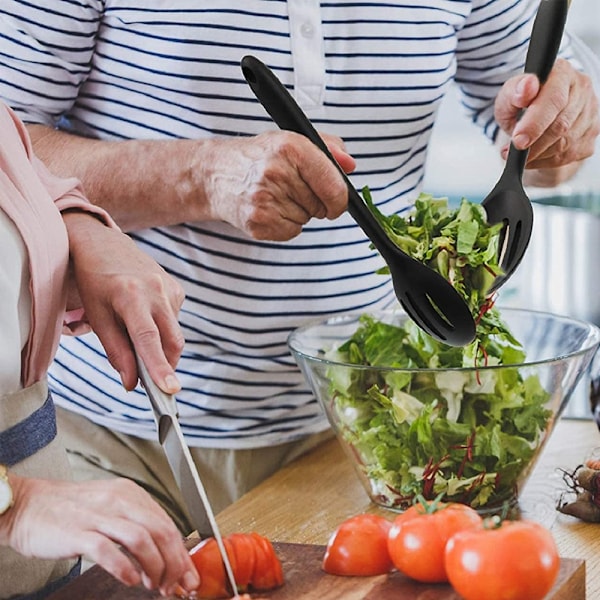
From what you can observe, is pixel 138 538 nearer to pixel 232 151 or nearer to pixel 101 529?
pixel 101 529

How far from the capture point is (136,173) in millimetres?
1493

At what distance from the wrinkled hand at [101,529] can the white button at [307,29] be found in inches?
30.5

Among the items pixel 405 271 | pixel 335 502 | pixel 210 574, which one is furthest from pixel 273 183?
pixel 210 574

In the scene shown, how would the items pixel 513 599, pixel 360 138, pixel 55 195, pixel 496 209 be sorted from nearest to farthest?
pixel 513 599 → pixel 55 195 → pixel 496 209 → pixel 360 138

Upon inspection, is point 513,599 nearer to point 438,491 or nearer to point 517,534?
point 517,534

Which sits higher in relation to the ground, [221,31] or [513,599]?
[221,31]

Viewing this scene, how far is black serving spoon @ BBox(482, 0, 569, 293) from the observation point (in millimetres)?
1457

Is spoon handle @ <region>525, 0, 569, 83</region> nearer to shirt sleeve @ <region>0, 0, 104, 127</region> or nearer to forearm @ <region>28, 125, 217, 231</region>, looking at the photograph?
forearm @ <region>28, 125, 217, 231</region>

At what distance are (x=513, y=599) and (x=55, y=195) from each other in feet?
2.17

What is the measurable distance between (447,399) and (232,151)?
1.32 feet

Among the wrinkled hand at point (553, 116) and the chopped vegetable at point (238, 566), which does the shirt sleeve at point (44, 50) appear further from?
the chopped vegetable at point (238, 566)

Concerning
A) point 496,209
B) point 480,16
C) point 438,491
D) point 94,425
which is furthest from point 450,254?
point 94,425

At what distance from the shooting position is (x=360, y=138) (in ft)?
5.36

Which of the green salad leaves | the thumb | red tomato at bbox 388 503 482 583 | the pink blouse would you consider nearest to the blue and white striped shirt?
the thumb
